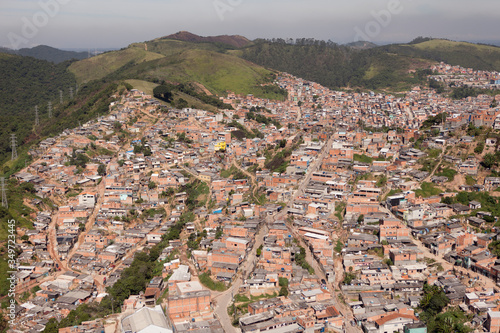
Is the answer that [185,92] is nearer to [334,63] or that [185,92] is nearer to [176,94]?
[176,94]

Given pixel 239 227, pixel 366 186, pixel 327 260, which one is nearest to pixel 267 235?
pixel 239 227

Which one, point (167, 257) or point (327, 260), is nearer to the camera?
point (327, 260)

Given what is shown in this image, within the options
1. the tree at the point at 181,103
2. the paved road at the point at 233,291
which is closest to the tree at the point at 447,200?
the paved road at the point at 233,291

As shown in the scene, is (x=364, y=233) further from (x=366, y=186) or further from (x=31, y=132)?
(x=31, y=132)

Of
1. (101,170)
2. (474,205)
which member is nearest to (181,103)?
(101,170)

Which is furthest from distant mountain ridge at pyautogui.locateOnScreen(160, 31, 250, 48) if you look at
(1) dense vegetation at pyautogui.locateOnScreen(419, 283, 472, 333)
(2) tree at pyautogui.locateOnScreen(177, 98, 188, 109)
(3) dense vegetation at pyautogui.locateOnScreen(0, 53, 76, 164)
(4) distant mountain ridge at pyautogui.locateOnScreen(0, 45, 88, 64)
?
(1) dense vegetation at pyautogui.locateOnScreen(419, 283, 472, 333)

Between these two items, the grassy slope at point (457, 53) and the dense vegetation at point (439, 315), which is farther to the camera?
the grassy slope at point (457, 53)

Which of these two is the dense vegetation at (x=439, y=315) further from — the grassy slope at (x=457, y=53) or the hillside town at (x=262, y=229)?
the grassy slope at (x=457, y=53)
